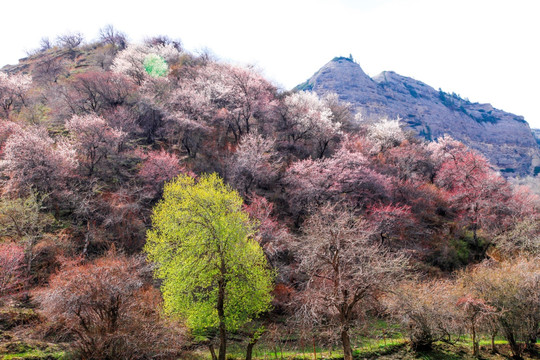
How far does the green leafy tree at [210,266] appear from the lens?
13.7 meters

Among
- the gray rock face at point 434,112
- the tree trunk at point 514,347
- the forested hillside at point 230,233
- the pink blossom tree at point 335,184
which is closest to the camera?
the forested hillside at point 230,233

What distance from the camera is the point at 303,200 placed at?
98.4ft

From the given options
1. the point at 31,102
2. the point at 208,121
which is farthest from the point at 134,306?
the point at 31,102

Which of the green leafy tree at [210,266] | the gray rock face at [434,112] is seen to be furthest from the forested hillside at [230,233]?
the gray rock face at [434,112]

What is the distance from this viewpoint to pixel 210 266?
13867mm

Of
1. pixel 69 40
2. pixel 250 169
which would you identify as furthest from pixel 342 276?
pixel 69 40

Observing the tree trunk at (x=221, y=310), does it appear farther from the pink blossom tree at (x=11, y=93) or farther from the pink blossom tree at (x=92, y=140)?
the pink blossom tree at (x=11, y=93)

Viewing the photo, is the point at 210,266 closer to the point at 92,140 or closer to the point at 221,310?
the point at 221,310

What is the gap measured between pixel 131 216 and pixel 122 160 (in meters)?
9.51

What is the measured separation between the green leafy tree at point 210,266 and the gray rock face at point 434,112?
108 m

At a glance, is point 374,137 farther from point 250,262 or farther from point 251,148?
point 250,262

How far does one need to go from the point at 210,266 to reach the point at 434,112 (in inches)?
5939

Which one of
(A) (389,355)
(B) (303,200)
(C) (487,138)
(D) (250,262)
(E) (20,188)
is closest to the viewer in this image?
(D) (250,262)

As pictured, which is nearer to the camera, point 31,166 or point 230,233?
point 230,233
